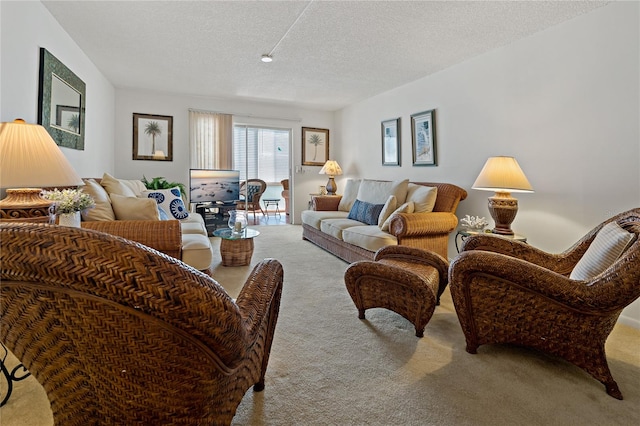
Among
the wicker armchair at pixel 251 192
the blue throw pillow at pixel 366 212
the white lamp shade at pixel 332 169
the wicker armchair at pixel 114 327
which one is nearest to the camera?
the wicker armchair at pixel 114 327

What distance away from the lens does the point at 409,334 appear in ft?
7.14

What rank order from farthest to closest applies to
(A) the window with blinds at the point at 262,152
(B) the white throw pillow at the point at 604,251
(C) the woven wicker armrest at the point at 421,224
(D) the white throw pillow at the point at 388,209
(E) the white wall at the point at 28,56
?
1. (A) the window with blinds at the point at 262,152
2. (D) the white throw pillow at the point at 388,209
3. (C) the woven wicker armrest at the point at 421,224
4. (E) the white wall at the point at 28,56
5. (B) the white throw pillow at the point at 604,251

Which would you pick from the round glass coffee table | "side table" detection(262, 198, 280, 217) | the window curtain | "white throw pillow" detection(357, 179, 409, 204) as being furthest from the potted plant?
"side table" detection(262, 198, 280, 217)

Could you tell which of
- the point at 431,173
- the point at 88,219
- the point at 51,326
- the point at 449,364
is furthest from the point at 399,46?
the point at 51,326

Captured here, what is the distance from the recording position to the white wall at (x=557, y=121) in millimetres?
2488

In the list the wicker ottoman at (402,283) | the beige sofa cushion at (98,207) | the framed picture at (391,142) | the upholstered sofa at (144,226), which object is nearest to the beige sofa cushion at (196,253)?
the upholstered sofa at (144,226)

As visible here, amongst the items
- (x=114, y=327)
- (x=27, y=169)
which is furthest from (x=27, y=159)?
(x=114, y=327)

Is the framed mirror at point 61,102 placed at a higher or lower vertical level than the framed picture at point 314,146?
lower

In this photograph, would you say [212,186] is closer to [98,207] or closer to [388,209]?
[98,207]

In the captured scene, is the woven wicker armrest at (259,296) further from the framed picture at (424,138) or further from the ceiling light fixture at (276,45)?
the framed picture at (424,138)

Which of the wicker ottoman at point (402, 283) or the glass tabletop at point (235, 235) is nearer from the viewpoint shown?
the wicker ottoman at point (402, 283)

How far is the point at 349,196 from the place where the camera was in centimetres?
525

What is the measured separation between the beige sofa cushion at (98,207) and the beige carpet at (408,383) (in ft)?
4.39

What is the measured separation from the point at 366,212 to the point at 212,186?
294 centimetres
